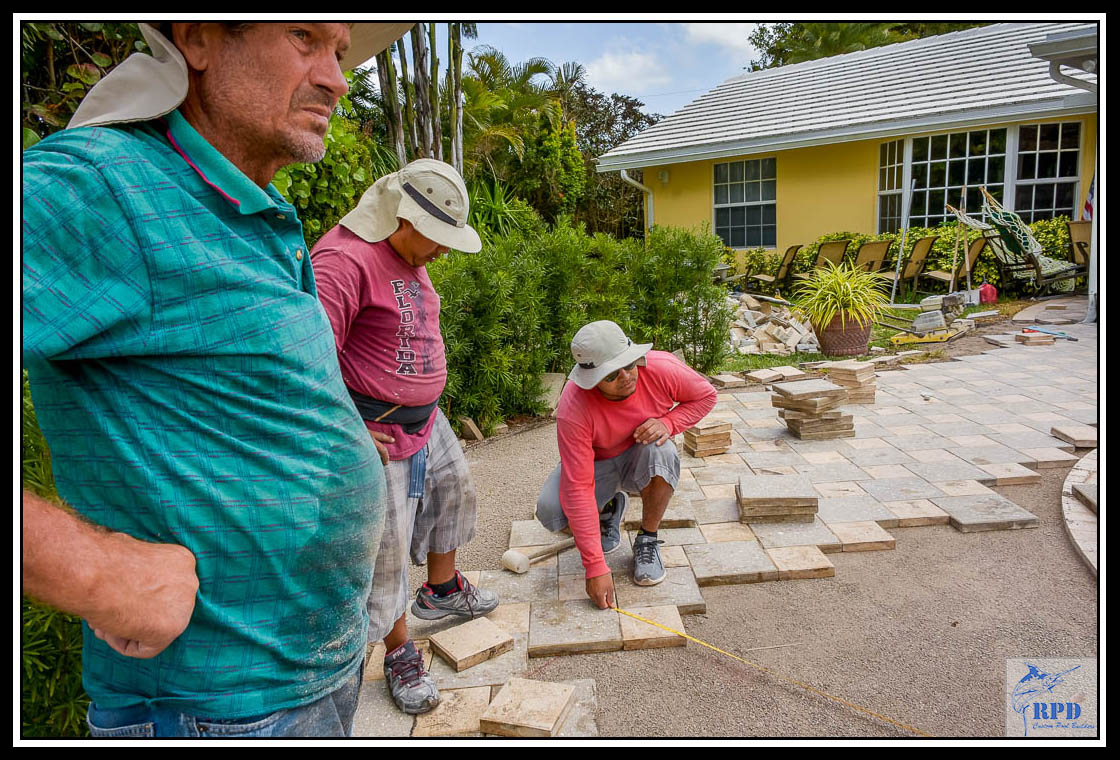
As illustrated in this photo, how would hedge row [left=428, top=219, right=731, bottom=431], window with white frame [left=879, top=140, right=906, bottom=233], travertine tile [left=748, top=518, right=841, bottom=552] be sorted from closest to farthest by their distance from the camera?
travertine tile [left=748, top=518, right=841, bottom=552]
hedge row [left=428, top=219, right=731, bottom=431]
window with white frame [left=879, top=140, right=906, bottom=233]

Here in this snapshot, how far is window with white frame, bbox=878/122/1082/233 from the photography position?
12.4 meters

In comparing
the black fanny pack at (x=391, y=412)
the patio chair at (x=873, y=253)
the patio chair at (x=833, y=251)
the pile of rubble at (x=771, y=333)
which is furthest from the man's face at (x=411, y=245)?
the patio chair at (x=833, y=251)

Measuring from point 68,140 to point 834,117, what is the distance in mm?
15161

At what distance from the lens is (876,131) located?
13.0m

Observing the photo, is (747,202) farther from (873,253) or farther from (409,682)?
(409,682)

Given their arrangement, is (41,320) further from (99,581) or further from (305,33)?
(305,33)

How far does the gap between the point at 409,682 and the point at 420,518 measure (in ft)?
2.13

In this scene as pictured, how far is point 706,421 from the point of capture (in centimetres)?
556

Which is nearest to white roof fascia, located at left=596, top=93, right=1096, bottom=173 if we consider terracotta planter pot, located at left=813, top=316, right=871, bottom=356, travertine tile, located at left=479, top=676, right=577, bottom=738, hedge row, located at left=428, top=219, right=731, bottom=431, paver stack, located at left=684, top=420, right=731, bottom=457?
terracotta planter pot, located at left=813, top=316, right=871, bottom=356

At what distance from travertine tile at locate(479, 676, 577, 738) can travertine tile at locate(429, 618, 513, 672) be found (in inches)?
13.4

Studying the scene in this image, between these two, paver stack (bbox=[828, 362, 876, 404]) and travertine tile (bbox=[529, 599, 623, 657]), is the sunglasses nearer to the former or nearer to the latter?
travertine tile (bbox=[529, 599, 623, 657])

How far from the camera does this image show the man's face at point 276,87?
1172 millimetres

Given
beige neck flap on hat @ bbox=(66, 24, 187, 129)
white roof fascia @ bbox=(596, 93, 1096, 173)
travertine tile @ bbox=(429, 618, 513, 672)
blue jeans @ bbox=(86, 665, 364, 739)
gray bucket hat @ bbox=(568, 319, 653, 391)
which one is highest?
white roof fascia @ bbox=(596, 93, 1096, 173)

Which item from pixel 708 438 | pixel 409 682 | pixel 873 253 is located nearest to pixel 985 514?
pixel 708 438
